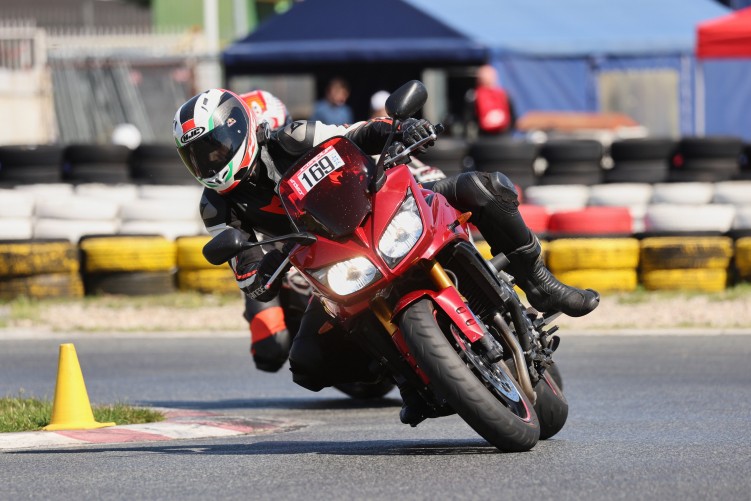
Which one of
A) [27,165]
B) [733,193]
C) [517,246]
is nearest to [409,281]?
[517,246]

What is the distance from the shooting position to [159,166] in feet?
53.9

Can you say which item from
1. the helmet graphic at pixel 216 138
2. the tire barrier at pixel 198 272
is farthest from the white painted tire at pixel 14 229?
the helmet graphic at pixel 216 138

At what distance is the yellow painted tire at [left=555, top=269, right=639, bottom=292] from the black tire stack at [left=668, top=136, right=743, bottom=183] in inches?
129

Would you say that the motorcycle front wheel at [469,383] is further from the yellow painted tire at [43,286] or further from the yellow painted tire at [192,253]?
the yellow painted tire at [43,286]

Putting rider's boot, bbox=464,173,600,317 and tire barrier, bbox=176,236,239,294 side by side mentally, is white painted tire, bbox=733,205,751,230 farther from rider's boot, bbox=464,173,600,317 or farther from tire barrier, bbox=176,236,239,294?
rider's boot, bbox=464,173,600,317

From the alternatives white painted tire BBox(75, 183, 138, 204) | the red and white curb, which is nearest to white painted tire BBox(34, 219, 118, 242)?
white painted tire BBox(75, 183, 138, 204)

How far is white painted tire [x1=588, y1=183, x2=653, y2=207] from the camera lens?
15.1 metres

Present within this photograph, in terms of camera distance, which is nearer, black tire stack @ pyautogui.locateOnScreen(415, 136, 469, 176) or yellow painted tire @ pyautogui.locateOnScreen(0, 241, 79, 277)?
yellow painted tire @ pyautogui.locateOnScreen(0, 241, 79, 277)

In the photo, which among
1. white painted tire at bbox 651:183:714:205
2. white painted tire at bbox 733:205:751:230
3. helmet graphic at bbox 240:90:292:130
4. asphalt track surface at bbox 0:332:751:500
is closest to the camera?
asphalt track surface at bbox 0:332:751:500

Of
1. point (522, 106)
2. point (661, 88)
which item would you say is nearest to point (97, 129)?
point (522, 106)

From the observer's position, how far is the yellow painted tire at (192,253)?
13.3 m

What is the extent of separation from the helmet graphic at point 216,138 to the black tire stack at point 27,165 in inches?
397

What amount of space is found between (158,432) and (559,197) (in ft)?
27.8

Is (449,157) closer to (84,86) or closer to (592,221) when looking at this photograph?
(592,221)
